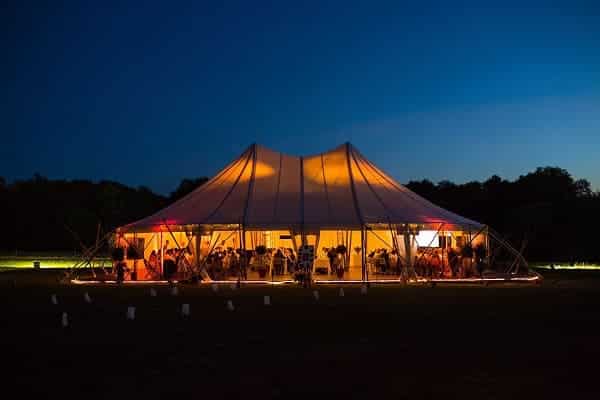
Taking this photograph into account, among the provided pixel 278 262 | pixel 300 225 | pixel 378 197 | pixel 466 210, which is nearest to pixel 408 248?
pixel 378 197

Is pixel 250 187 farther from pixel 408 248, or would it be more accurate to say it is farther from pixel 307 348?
pixel 307 348

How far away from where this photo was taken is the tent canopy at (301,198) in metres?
22.5

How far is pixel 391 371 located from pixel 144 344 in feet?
11.0

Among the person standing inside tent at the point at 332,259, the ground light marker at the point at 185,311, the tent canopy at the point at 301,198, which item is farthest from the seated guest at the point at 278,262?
the ground light marker at the point at 185,311

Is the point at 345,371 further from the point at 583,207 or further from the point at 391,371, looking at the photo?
the point at 583,207

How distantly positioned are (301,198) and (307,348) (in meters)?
15.3

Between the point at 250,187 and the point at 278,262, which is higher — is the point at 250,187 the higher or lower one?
the higher one

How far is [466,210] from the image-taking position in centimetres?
Result: 4775

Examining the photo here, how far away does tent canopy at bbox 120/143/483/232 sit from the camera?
22500 millimetres

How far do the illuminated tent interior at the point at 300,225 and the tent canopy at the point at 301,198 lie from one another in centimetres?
3

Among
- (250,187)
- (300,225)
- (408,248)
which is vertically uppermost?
(250,187)

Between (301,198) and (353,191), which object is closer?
(301,198)

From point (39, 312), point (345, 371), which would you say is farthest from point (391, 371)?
point (39, 312)

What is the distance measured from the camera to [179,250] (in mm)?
23188
